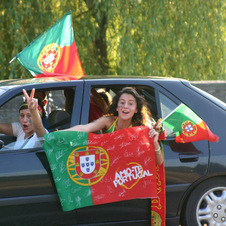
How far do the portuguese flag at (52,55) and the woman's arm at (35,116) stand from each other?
4.36 feet

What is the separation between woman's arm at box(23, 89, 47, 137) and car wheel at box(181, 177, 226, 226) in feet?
4.64

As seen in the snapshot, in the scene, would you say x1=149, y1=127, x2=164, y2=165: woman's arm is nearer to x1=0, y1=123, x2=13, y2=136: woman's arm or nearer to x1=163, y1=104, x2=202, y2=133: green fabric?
x1=163, y1=104, x2=202, y2=133: green fabric

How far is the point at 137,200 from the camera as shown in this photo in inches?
186

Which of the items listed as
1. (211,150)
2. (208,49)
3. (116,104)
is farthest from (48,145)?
(208,49)

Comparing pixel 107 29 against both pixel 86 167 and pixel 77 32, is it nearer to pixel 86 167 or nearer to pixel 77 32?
pixel 77 32

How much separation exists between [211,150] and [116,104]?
3.03 ft

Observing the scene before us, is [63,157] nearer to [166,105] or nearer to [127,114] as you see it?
[127,114]

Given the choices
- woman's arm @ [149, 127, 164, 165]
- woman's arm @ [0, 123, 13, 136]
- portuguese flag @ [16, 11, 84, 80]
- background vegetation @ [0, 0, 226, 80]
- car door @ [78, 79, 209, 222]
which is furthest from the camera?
background vegetation @ [0, 0, 226, 80]

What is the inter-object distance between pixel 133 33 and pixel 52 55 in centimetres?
691

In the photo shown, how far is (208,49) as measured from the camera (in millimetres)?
13945

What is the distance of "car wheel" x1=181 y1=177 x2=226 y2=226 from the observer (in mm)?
4836

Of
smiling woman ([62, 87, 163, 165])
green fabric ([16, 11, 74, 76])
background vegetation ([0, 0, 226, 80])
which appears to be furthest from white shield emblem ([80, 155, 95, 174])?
background vegetation ([0, 0, 226, 80])

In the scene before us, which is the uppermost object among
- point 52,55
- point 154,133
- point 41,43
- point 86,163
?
point 41,43

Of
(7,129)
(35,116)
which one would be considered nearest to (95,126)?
(35,116)
